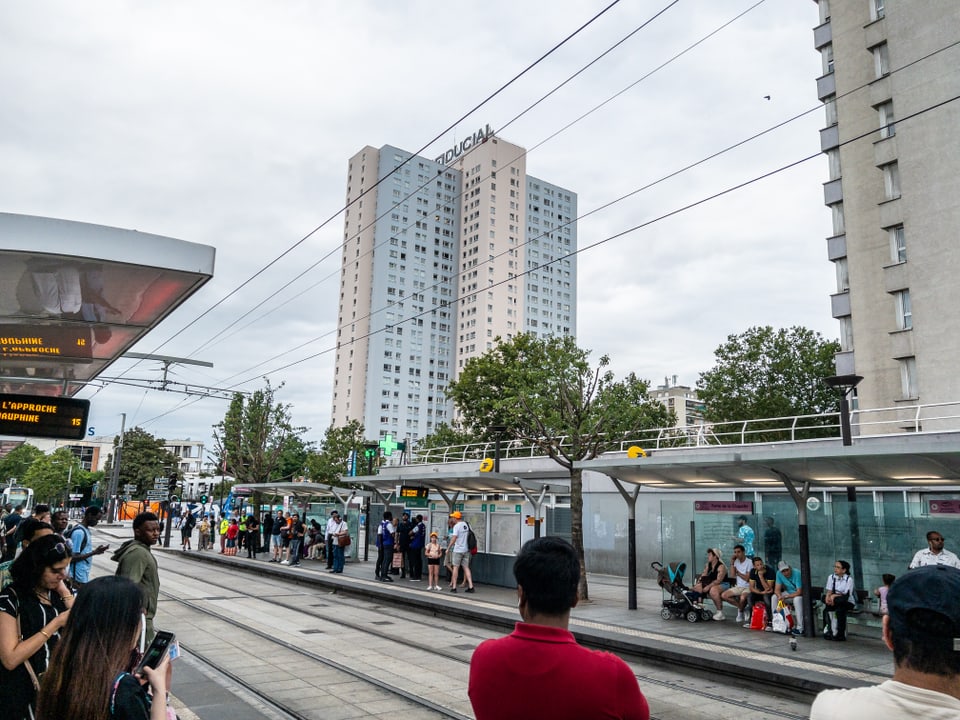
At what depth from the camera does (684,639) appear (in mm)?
12297

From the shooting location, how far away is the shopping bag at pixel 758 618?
13.8 metres

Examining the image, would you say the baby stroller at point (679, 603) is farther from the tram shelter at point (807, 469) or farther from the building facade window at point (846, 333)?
the building facade window at point (846, 333)

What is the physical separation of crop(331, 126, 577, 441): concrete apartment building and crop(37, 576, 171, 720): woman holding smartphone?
4150 inches

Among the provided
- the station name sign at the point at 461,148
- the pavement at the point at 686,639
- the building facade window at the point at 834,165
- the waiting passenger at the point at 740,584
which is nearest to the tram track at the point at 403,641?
the pavement at the point at 686,639

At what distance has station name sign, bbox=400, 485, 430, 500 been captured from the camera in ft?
76.9

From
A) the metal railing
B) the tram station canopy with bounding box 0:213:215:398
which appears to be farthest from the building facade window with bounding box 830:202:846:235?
the tram station canopy with bounding box 0:213:215:398

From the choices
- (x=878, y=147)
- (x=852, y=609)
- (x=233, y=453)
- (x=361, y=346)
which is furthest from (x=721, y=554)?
(x=361, y=346)

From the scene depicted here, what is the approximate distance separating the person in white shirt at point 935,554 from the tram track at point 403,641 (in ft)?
13.7

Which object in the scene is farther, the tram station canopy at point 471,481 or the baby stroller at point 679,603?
the tram station canopy at point 471,481

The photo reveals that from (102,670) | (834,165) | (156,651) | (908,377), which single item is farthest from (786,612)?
(834,165)

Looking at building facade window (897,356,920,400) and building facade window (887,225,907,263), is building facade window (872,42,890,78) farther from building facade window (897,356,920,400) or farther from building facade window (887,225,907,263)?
building facade window (897,356,920,400)

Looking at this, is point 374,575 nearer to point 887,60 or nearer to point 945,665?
point 945,665

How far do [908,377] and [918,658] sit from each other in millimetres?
31896

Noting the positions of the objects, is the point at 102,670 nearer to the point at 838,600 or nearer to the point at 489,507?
the point at 838,600
